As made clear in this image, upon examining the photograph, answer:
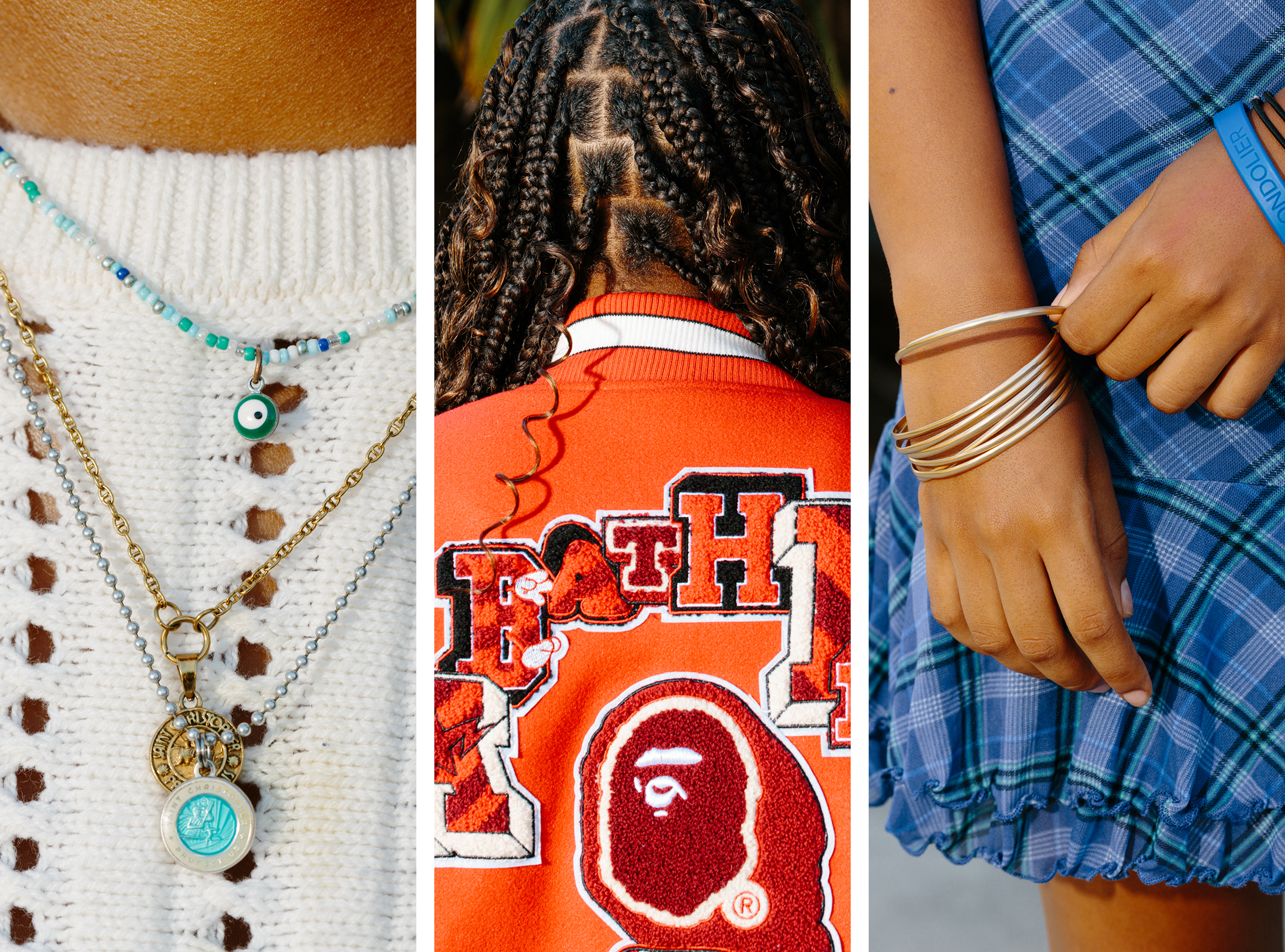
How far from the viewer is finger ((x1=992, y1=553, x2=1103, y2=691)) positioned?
0.70 metres

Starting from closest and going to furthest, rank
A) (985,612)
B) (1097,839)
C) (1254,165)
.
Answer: (1254,165) → (985,612) → (1097,839)

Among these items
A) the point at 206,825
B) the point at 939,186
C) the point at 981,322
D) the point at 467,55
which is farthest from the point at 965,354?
the point at 206,825

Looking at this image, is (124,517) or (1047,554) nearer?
(1047,554)

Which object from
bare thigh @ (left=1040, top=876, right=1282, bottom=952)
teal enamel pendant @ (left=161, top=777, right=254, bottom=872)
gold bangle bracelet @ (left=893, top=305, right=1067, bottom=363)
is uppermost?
gold bangle bracelet @ (left=893, top=305, right=1067, bottom=363)

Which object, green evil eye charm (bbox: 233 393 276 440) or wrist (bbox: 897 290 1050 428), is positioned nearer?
wrist (bbox: 897 290 1050 428)

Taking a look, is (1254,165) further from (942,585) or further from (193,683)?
(193,683)

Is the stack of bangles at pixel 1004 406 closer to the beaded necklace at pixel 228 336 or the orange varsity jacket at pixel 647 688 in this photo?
the orange varsity jacket at pixel 647 688

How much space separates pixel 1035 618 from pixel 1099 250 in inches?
10.1

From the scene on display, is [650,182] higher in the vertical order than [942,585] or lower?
higher

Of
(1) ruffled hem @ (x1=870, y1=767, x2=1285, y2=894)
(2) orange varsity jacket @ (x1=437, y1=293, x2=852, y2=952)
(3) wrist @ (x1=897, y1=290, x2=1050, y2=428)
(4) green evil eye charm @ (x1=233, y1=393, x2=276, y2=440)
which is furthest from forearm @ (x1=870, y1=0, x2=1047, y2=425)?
(4) green evil eye charm @ (x1=233, y1=393, x2=276, y2=440)

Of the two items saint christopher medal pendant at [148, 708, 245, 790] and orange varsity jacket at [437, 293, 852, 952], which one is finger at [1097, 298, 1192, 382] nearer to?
orange varsity jacket at [437, 293, 852, 952]

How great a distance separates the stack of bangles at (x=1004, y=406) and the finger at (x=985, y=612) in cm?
8

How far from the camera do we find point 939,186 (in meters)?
0.72

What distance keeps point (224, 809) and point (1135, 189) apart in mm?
804
